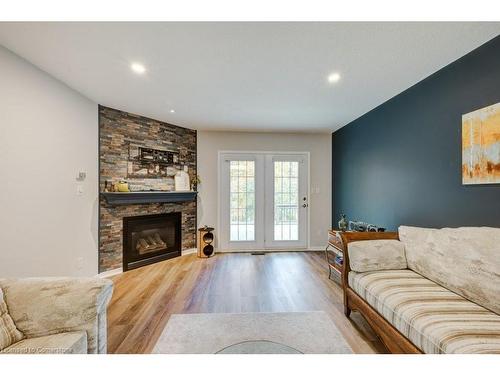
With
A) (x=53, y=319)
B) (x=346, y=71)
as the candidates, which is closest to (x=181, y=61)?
(x=346, y=71)

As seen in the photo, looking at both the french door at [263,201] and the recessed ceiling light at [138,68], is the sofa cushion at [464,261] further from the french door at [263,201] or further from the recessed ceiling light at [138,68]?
the recessed ceiling light at [138,68]

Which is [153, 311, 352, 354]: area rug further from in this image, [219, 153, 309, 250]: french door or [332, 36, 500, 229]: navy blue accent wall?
[219, 153, 309, 250]: french door

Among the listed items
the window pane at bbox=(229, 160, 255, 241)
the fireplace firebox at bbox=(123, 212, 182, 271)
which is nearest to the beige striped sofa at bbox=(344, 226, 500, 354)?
the window pane at bbox=(229, 160, 255, 241)

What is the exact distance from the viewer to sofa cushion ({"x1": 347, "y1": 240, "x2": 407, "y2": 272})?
204 centimetres

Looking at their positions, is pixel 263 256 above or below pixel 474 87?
below

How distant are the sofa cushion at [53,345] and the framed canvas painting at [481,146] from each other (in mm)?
2954

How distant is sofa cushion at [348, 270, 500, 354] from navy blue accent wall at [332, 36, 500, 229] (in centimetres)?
77

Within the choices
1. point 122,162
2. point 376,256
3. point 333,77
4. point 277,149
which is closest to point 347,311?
point 376,256

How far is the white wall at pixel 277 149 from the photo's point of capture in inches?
173

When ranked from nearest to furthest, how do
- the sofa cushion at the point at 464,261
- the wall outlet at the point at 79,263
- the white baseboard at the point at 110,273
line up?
the sofa cushion at the point at 464,261
the wall outlet at the point at 79,263
the white baseboard at the point at 110,273

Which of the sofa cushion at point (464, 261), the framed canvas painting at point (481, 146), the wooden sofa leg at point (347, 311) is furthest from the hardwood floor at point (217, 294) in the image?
the framed canvas painting at point (481, 146)
